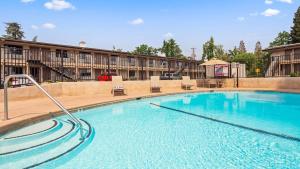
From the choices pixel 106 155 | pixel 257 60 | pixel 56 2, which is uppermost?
pixel 56 2

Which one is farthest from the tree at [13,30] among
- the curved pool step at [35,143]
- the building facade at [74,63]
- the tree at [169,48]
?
the curved pool step at [35,143]

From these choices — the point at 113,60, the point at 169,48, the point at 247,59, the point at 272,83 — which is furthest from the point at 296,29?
the point at 113,60

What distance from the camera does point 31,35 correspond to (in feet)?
195

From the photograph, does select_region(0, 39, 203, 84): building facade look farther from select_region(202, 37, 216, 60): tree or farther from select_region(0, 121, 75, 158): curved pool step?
select_region(0, 121, 75, 158): curved pool step

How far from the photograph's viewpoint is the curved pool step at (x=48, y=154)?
488cm

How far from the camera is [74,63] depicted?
32750 millimetres

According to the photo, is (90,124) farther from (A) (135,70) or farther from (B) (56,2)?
(B) (56,2)

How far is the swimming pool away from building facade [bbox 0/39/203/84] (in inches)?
538

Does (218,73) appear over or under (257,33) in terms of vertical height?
under

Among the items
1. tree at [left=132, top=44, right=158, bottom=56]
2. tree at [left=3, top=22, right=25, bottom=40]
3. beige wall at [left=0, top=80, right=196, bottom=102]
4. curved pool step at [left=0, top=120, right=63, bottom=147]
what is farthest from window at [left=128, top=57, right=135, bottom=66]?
tree at [left=3, top=22, right=25, bottom=40]

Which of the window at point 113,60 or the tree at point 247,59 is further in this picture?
the tree at point 247,59

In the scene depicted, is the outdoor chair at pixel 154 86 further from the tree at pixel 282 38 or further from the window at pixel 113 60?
the tree at pixel 282 38

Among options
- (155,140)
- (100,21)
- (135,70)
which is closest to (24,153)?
(155,140)

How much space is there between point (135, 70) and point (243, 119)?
3271 cm
